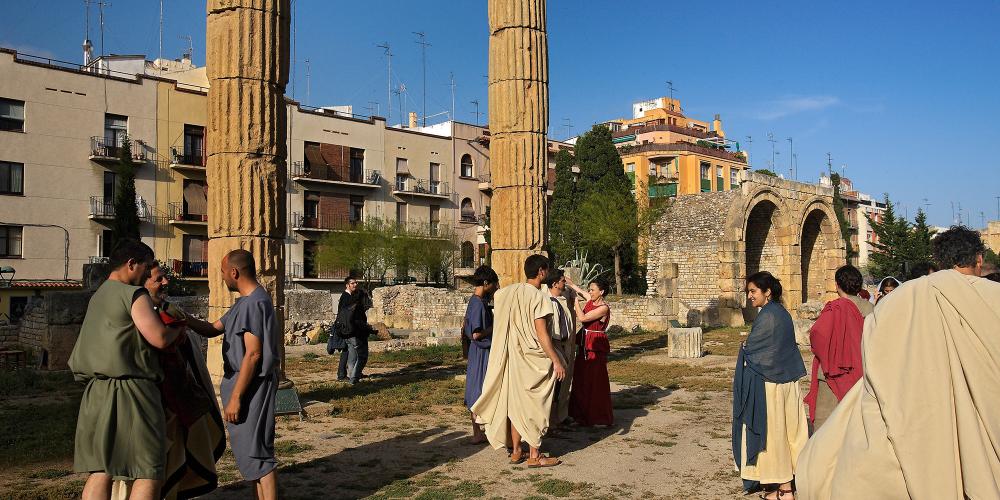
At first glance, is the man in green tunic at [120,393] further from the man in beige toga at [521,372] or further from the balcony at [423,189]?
the balcony at [423,189]

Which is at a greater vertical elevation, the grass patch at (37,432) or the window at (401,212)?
the window at (401,212)

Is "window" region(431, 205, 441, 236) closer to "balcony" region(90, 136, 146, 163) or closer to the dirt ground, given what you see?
"balcony" region(90, 136, 146, 163)

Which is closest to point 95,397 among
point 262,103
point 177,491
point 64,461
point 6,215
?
point 177,491

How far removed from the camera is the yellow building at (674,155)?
56594mm

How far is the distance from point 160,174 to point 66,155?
393 cm

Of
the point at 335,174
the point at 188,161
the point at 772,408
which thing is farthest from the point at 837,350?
the point at 335,174

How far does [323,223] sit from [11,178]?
1446 cm

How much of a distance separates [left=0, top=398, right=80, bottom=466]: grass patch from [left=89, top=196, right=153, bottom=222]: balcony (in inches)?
1076

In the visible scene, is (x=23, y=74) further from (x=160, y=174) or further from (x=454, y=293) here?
(x=454, y=293)

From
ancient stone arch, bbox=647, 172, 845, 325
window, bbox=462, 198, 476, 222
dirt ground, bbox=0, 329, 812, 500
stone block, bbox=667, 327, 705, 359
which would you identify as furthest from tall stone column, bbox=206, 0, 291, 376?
window, bbox=462, 198, 476, 222

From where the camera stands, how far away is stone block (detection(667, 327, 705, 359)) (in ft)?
51.5

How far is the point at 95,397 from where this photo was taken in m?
4.04

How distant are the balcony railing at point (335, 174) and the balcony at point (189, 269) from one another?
6.47 metres

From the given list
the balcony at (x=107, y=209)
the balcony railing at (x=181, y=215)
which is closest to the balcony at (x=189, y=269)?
the balcony railing at (x=181, y=215)
